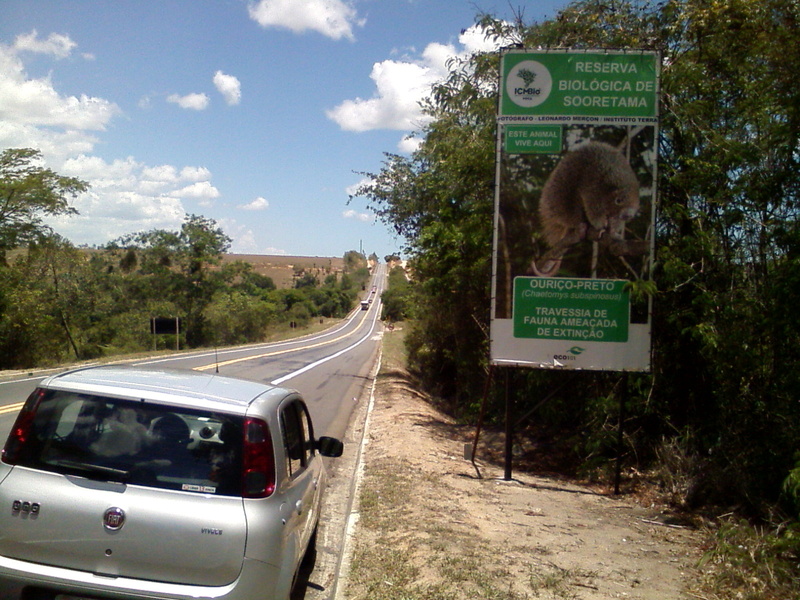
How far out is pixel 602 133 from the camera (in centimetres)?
883

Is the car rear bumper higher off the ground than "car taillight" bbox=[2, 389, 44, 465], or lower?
lower

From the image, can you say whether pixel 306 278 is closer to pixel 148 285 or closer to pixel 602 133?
pixel 148 285

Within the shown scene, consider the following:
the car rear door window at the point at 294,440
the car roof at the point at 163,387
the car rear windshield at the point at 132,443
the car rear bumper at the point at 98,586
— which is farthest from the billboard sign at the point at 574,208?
the car rear bumper at the point at 98,586

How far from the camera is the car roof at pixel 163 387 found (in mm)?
3934

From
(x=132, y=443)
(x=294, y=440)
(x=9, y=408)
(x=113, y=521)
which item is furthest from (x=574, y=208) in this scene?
(x=9, y=408)

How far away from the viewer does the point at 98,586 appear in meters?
3.58

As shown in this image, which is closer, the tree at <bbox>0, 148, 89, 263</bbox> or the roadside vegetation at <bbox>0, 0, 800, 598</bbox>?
the roadside vegetation at <bbox>0, 0, 800, 598</bbox>

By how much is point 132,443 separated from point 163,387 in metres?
0.38

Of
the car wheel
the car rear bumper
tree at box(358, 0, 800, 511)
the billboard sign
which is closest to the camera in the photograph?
the car rear bumper

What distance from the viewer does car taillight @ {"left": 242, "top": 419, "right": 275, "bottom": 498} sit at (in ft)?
12.6

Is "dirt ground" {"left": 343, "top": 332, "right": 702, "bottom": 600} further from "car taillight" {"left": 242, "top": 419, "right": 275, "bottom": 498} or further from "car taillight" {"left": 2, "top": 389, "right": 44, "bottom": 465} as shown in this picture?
"car taillight" {"left": 2, "top": 389, "right": 44, "bottom": 465}

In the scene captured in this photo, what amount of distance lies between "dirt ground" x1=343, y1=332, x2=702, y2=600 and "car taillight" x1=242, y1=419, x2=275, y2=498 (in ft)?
5.52

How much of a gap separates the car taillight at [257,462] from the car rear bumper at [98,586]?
375 millimetres

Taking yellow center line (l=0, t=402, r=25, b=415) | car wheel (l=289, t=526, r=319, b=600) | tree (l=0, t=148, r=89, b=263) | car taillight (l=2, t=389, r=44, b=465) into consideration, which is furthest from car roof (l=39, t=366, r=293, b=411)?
tree (l=0, t=148, r=89, b=263)
